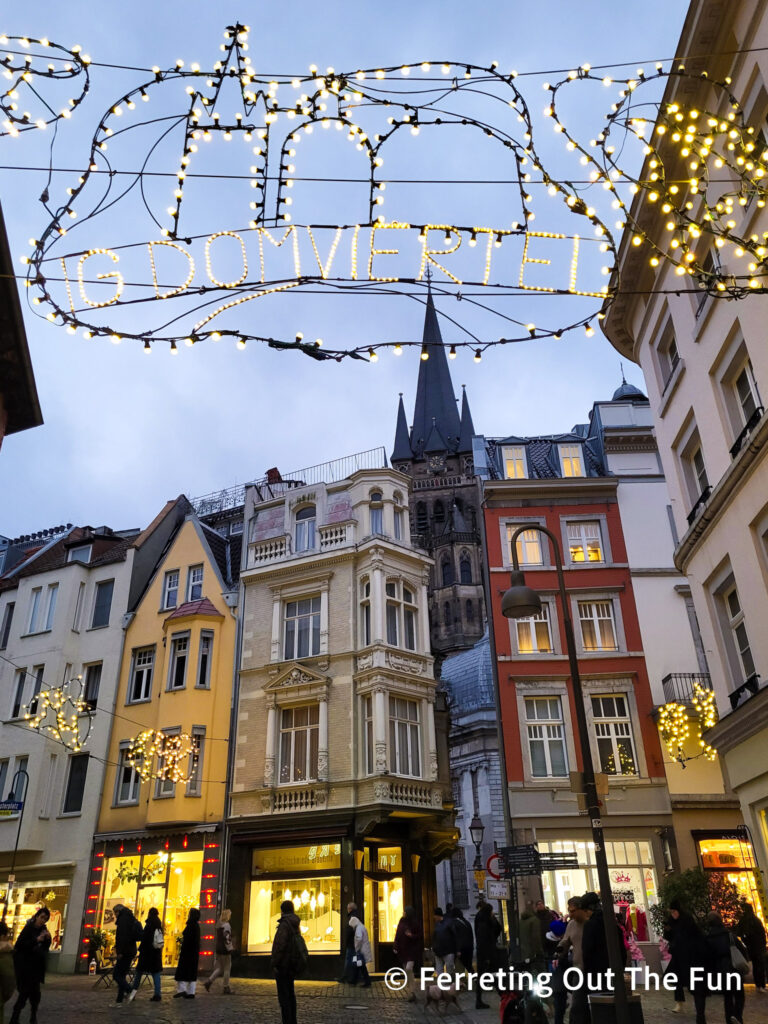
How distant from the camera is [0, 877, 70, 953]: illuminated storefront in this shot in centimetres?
2606

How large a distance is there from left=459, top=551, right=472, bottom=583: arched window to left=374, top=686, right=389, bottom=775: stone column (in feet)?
196

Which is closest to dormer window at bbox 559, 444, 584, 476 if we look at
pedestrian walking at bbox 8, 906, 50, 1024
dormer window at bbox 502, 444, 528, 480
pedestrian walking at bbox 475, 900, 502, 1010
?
dormer window at bbox 502, 444, 528, 480

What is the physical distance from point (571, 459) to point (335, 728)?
1263cm

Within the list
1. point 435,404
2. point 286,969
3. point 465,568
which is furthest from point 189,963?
point 435,404

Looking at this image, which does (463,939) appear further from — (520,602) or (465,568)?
(465,568)

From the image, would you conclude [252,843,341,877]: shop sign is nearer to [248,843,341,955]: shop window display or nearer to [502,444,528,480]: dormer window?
[248,843,341,955]: shop window display

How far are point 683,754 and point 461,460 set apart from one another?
7527 centimetres

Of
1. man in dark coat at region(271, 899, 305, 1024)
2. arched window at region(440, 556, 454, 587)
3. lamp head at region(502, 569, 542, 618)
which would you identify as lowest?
man in dark coat at region(271, 899, 305, 1024)

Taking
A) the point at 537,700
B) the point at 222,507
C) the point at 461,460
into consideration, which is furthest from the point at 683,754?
the point at 461,460

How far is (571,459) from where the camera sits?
98.2ft

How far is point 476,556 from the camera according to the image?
85688 millimetres

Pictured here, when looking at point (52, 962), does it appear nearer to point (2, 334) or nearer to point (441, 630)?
point (2, 334)

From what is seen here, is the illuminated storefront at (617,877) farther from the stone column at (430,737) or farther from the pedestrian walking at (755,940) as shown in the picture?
the pedestrian walking at (755,940)

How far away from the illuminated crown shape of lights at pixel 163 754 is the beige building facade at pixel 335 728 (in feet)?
5.23
